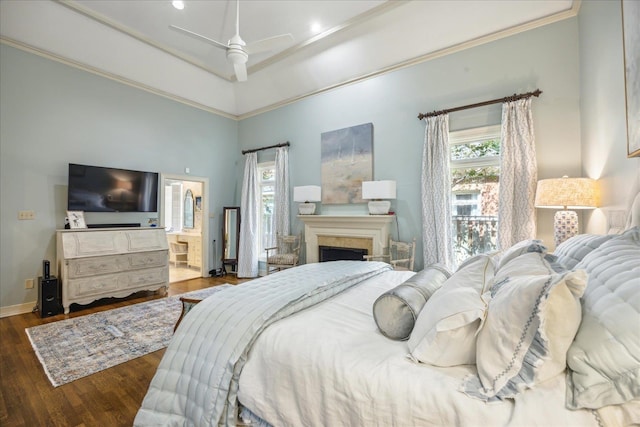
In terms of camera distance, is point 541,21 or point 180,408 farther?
point 541,21

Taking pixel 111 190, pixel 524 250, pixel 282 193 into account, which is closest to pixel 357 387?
pixel 524 250

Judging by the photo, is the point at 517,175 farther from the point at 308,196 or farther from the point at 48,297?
the point at 48,297

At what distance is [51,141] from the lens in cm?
407

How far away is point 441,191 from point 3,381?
4.60 m

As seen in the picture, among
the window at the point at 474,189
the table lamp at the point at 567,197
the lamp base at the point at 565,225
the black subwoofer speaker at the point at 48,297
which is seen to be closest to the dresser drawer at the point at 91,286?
the black subwoofer speaker at the point at 48,297

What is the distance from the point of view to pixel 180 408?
1.46 meters

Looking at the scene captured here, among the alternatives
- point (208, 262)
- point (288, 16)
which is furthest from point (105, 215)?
point (288, 16)

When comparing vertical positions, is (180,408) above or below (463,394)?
below

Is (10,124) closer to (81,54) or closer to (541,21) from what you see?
(81,54)

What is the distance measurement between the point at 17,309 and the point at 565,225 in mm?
6531

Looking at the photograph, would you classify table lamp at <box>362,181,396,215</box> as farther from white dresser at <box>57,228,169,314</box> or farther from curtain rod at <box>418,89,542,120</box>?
white dresser at <box>57,228,169,314</box>

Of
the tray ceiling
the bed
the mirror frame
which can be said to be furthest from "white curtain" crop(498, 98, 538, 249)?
the mirror frame

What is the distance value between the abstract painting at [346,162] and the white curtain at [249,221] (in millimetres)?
1760

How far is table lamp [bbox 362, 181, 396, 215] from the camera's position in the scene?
4.07 m
